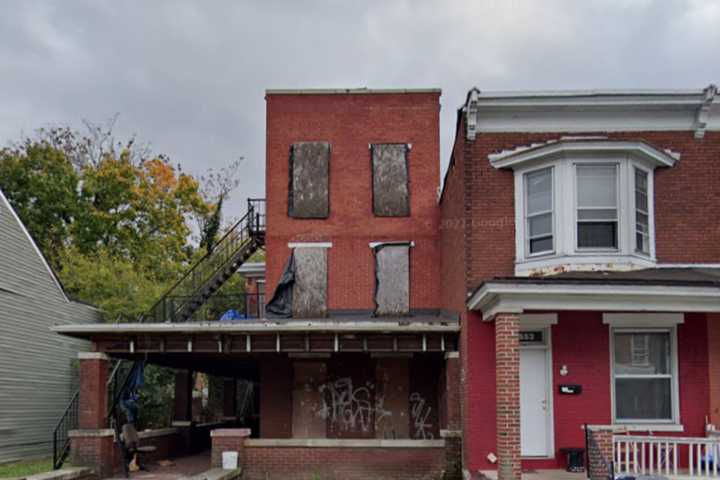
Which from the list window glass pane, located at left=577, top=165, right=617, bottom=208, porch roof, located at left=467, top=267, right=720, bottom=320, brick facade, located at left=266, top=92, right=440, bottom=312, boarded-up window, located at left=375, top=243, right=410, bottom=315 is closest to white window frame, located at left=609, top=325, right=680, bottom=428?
porch roof, located at left=467, top=267, right=720, bottom=320

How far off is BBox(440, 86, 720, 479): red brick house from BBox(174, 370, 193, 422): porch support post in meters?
11.5

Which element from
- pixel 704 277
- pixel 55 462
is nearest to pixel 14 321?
pixel 55 462

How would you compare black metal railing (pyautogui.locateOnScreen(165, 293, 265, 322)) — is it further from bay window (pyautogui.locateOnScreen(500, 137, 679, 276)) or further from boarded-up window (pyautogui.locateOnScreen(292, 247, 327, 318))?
bay window (pyautogui.locateOnScreen(500, 137, 679, 276))

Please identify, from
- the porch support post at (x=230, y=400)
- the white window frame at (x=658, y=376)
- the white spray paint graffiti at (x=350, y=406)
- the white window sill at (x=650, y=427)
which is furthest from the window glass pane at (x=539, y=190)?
the porch support post at (x=230, y=400)

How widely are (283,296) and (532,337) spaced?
328 inches

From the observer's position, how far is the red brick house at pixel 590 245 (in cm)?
1362

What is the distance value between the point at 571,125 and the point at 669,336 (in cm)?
412

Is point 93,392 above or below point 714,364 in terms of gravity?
below

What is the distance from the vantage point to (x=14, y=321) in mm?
20188

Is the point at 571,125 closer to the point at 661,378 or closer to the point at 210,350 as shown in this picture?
the point at 661,378

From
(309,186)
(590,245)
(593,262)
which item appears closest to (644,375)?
(593,262)

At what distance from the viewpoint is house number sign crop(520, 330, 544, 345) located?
1409 cm

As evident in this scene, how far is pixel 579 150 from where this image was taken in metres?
13.5

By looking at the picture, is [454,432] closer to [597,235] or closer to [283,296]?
[597,235]
